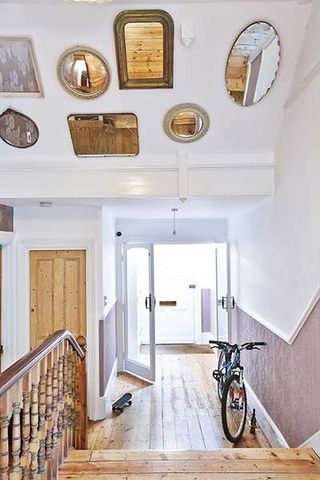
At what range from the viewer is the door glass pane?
6.14 meters

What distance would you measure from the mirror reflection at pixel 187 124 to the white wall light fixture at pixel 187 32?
620 mm

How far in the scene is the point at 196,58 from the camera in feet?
9.18

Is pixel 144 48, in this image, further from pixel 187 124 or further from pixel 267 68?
pixel 267 68

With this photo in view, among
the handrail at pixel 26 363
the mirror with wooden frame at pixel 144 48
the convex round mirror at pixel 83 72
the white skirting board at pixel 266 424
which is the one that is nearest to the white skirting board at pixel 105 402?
the white skirting board at pixel 266 424

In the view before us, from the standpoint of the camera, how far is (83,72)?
2939mm

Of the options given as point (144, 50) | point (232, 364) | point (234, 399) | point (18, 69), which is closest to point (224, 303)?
point (232, 364)

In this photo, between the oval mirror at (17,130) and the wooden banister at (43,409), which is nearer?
the wooden banister at (43,409)

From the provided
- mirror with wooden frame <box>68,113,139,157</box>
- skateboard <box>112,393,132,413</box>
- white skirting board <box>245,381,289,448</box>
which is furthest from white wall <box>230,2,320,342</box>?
skateboard <box>112,393,132,413</box>

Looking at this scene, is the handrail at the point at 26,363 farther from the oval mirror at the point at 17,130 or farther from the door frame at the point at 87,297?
the door frame at the point at 87,297

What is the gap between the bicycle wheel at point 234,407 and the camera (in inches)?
152

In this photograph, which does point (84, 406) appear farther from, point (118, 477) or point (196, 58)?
point (196, 58)

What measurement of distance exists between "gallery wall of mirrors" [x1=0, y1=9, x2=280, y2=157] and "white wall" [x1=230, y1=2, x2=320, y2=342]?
30 centimetres

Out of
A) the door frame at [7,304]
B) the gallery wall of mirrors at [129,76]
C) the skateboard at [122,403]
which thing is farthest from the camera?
the skateboard at [122,403]

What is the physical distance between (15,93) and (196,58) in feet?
4.35
